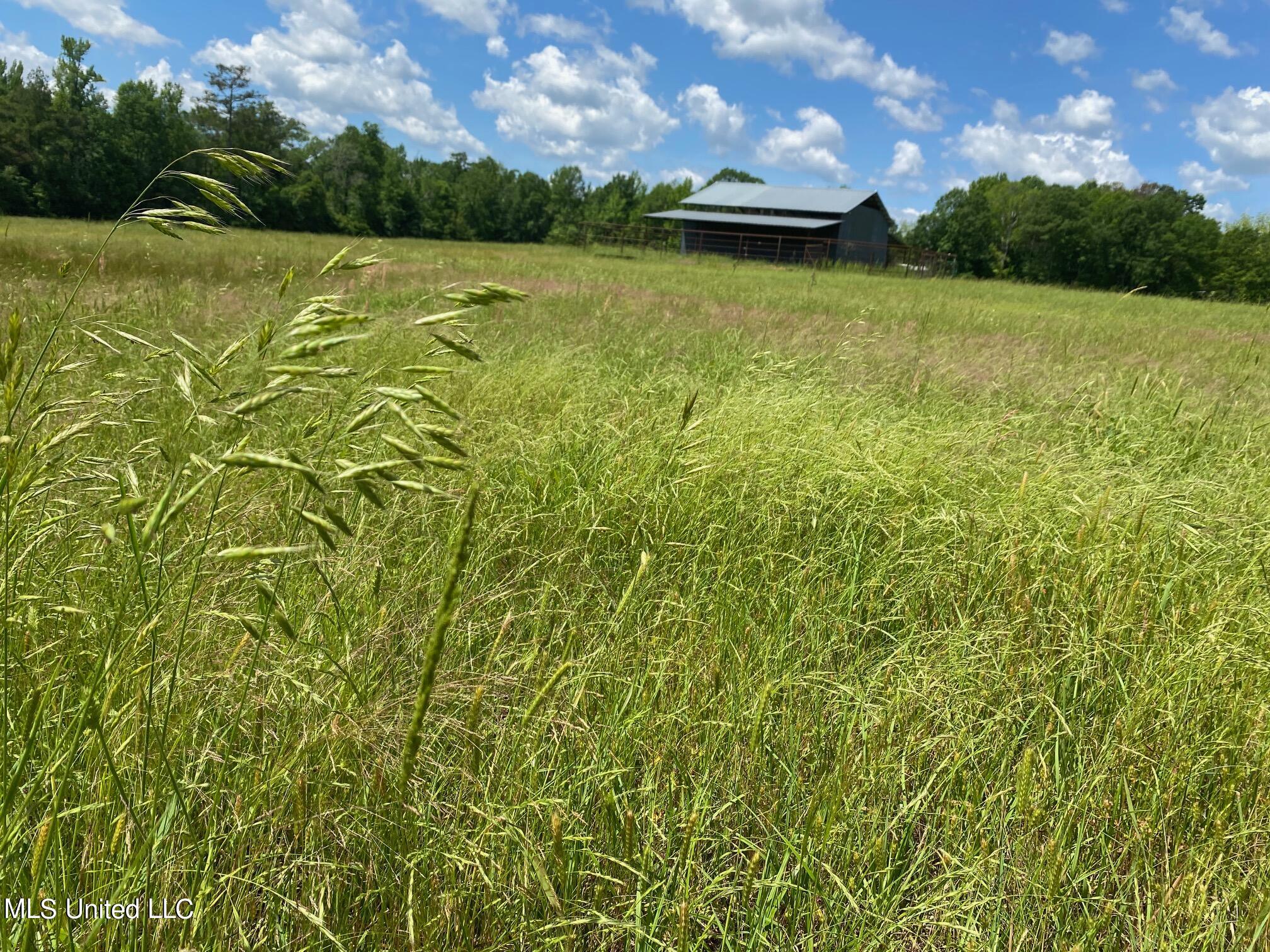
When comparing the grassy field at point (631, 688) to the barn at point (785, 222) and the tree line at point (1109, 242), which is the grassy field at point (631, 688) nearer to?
the barn at point (785, 222)

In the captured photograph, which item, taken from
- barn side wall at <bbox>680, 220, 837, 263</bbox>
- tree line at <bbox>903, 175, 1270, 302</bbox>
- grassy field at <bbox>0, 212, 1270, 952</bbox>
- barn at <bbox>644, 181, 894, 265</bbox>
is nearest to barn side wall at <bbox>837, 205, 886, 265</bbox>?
barn at <bbox>644, 181, 894, 265</bbox>

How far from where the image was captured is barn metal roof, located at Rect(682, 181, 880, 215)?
162ft

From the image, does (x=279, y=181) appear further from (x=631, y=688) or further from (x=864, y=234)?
(x=864, y=234)

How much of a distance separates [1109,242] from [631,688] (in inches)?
2452

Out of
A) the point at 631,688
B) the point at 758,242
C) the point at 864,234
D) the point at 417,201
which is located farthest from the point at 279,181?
the point at 417,201

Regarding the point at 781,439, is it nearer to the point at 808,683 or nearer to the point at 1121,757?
the point at 808,683

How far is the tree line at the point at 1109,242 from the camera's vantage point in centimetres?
4238

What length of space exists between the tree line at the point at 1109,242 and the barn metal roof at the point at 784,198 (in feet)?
41.6

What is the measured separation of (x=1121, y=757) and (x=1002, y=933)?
1.86ft

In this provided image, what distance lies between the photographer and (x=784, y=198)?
5134 centimetres

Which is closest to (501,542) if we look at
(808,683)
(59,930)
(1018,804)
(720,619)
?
(720,619)

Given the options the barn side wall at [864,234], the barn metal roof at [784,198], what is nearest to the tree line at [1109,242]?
the barn side wall at [864,234]

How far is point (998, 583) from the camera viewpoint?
7.23 ft

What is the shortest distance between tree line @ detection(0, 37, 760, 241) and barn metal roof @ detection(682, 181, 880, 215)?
912 cm
